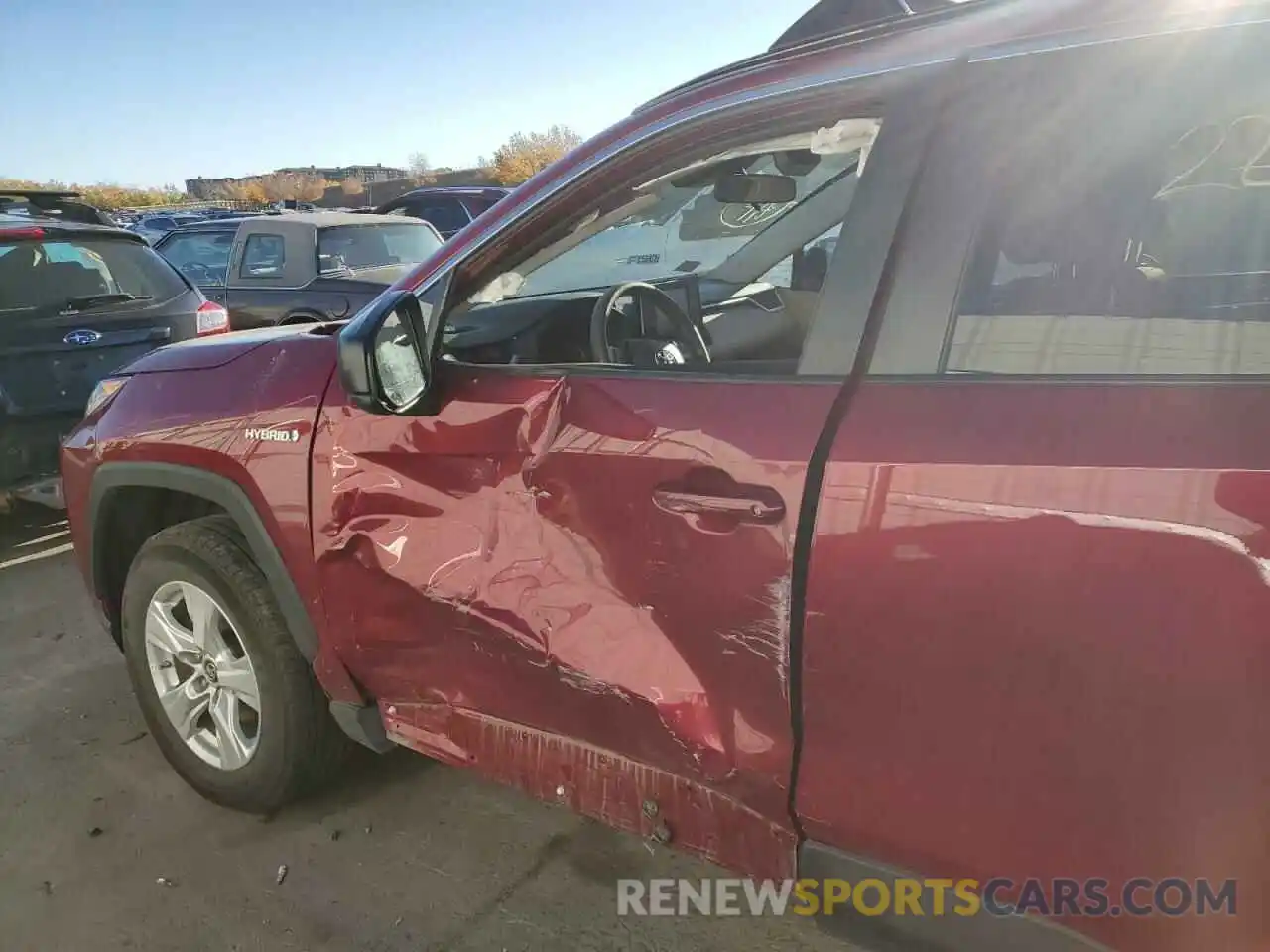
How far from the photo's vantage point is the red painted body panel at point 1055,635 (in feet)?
3.78

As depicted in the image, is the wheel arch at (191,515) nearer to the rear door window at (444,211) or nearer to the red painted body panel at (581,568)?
the red painted body panel at (581,568)

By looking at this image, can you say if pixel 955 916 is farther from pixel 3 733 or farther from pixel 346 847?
pixel 3 733

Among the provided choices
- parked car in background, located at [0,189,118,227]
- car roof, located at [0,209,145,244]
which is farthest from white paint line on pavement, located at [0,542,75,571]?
parked car in background, located at [0,189,118,227]

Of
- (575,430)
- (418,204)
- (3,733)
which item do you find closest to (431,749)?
(575,430)

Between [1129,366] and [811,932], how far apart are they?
5.08ft

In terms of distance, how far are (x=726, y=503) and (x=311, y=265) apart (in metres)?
7.00

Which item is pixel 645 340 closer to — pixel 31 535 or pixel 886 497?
pixel 886 497

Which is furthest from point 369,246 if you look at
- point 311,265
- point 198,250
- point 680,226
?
point 680,226

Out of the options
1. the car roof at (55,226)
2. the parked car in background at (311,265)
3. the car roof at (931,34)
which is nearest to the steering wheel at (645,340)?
the car roof at (931,34)

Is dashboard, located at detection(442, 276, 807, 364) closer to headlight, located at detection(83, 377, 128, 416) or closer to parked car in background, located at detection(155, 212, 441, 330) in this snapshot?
headlight, located at detection(83, 377, 128, 416)

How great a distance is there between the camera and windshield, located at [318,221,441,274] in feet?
25.5

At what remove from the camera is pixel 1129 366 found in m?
1.30

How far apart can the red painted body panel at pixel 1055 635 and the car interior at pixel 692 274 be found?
368mm

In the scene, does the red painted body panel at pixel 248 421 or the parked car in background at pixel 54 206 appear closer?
the red painted body panel at pixel 248 421
